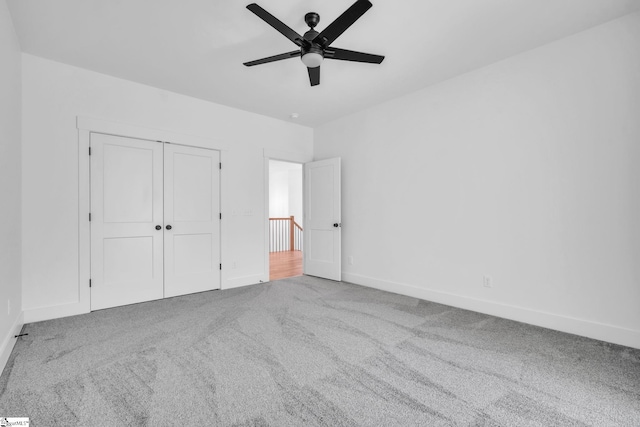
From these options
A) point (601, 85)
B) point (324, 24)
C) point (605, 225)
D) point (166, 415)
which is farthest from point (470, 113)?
point (166, 415)

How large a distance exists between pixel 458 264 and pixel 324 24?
9.43 feet

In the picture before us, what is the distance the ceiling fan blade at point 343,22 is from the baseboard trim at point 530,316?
302 cm

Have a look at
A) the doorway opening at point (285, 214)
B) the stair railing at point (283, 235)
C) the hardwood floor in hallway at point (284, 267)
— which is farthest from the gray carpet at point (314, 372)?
the stair railing at point (283, 235)

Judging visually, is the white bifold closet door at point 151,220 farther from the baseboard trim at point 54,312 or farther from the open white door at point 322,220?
the open white door at point 322,220

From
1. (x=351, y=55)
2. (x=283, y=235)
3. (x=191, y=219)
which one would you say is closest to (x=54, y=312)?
(x=191, y=219)

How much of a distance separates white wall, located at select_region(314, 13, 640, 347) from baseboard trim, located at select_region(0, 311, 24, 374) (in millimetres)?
3811

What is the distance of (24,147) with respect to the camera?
9.66 feet

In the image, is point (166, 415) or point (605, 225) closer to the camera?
point (166, 415)

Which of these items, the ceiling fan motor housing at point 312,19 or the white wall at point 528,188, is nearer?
the ceiling fan motor housing at point 312,19

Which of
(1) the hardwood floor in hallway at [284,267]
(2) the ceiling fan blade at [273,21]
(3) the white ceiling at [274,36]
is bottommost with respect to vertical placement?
(1) the hardwood floor in hallway at [284,267]

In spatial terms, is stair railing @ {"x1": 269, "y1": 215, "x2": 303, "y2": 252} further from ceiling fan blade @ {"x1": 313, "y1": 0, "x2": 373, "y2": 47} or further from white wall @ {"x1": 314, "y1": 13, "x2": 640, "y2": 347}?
ceiling fan blade @ {"x1": 313, "y1": 0, "x2": 373, "y2": 47}

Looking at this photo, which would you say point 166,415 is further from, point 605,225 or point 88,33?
point 605,225

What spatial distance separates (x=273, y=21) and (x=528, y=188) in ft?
9.14

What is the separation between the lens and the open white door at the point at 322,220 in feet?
15.6
